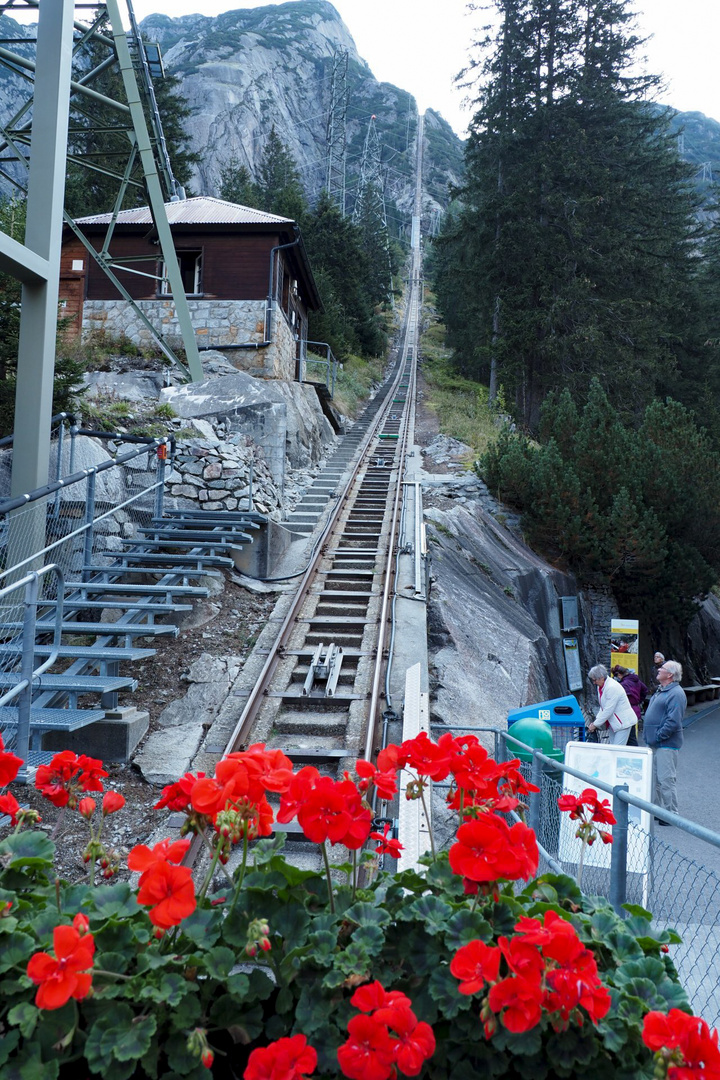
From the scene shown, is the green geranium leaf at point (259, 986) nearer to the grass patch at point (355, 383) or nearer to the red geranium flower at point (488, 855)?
the red geranium flower at point (488, 855)

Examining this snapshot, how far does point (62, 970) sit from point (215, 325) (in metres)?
19.7

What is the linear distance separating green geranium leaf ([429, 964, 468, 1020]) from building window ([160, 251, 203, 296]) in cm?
2056

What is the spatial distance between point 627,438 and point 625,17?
50.9 feet

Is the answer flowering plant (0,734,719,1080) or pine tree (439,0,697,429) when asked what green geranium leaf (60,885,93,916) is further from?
pine tree (439,0,697,429)

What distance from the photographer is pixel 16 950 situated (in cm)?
143

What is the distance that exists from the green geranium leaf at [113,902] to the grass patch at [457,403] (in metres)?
17.4

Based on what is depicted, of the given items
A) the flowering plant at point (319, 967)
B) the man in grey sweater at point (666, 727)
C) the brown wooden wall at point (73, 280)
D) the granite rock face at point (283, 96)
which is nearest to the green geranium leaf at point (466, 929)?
the flowering plant at point (319, 967)

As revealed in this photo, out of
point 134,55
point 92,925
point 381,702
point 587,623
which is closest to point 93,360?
point 134,55

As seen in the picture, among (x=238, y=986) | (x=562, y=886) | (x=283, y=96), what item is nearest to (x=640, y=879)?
(x=562, y=886)

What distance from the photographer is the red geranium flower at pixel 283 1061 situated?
1285mm

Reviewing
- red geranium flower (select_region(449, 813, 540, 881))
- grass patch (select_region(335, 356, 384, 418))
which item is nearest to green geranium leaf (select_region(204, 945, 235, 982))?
red geranium flower (select_region(449, 813, 540, 881))

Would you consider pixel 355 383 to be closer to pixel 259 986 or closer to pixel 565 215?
pixel 565 215

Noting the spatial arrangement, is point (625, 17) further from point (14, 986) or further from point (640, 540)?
point (14, 986)

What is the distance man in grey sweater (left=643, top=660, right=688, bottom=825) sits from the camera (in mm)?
7625
